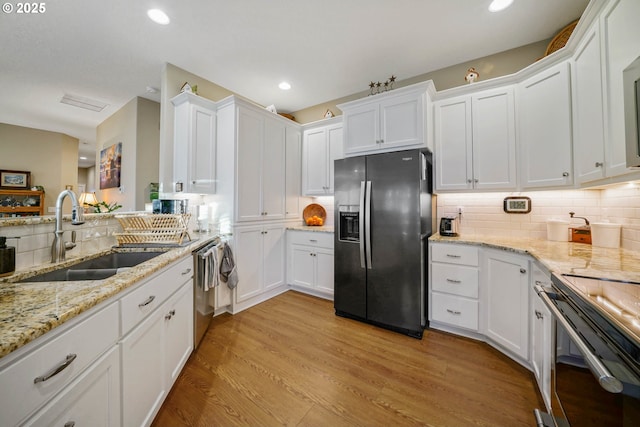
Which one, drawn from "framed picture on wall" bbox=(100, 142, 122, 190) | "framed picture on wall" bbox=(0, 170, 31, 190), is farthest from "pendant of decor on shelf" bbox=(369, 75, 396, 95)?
"framed picture on wall" bbox=(0, 170, 31, 190)

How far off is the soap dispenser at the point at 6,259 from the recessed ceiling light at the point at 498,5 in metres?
3.50

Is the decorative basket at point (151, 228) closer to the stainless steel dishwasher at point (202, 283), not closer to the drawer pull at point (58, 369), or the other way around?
the stainless steel dishwasher at point (202, 283)

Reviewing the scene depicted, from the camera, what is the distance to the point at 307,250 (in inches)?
126

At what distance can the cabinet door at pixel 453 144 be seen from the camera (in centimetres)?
240

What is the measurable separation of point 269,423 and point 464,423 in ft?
3.66

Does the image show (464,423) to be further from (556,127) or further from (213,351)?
(556,127)

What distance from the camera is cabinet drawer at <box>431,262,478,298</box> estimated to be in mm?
2131

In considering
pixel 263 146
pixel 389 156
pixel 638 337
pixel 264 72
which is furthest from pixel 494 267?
pixel 264 72

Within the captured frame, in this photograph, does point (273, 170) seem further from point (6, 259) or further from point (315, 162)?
point (6, 259)

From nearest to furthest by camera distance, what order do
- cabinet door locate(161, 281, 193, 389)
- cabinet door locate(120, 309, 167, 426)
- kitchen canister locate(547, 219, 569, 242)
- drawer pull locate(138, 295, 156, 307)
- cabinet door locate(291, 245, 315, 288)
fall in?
cabinet door locate(120, 309, 167, 426)
drawer pull locate(138, 295, 156, 307)
cabinet door locate(161, 281, 193, 389)
kitchen canister locate(547, 219, 569, 242)
cabinet door locate(291, 245, 315, 288)

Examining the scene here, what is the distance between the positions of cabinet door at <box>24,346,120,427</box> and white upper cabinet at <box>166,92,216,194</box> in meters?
2.04

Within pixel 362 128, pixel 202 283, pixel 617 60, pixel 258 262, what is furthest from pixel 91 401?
pixel 617 60

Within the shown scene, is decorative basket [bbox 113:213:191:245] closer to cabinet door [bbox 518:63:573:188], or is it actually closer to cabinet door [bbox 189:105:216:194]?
cabinet door [bbox 189:105:216:194]

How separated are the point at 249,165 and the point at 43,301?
86.2 inches
